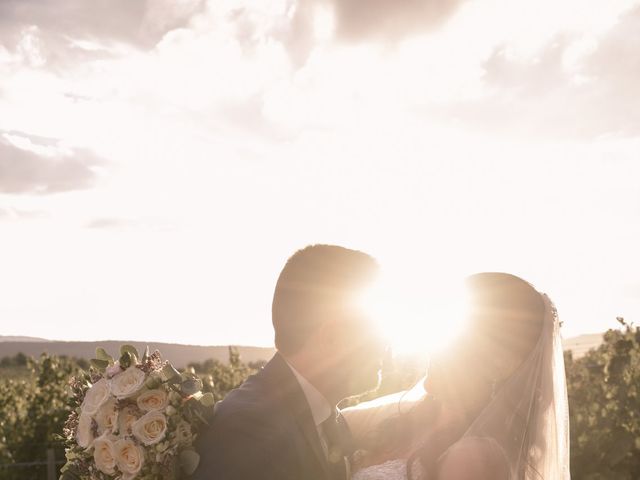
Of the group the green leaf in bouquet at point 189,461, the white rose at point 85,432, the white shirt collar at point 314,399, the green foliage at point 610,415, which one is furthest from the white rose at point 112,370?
the green foliage at point 610,415

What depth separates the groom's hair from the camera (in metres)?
3.70

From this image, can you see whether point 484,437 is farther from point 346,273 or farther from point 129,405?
point 129,405

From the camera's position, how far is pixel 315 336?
376 cm

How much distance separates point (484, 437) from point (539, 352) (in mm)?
643

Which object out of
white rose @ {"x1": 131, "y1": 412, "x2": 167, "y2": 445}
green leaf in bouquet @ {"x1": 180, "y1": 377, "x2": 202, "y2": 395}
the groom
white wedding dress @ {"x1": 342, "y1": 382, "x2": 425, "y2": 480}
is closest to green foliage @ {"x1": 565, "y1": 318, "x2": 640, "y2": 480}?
white wedding dress @ {"x1": 342, "y1": 382, "x2": 425, "y2": 480}

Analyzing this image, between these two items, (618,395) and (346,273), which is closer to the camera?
(346,273)

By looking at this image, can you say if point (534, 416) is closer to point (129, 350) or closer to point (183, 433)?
point (183, 433)

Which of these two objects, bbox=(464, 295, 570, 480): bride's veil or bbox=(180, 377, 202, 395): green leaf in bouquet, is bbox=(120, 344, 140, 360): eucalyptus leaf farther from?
bbox=(464, 295, 570, 480): bride's veil

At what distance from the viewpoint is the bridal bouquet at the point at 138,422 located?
3413mm

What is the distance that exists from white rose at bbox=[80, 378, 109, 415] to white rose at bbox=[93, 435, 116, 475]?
0.16 metres

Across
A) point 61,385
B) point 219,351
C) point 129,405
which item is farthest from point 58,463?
point 219,351

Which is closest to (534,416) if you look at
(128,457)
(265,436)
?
(265,436)

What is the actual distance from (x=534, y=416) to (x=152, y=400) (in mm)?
2094

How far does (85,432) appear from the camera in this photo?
3.57 meters
